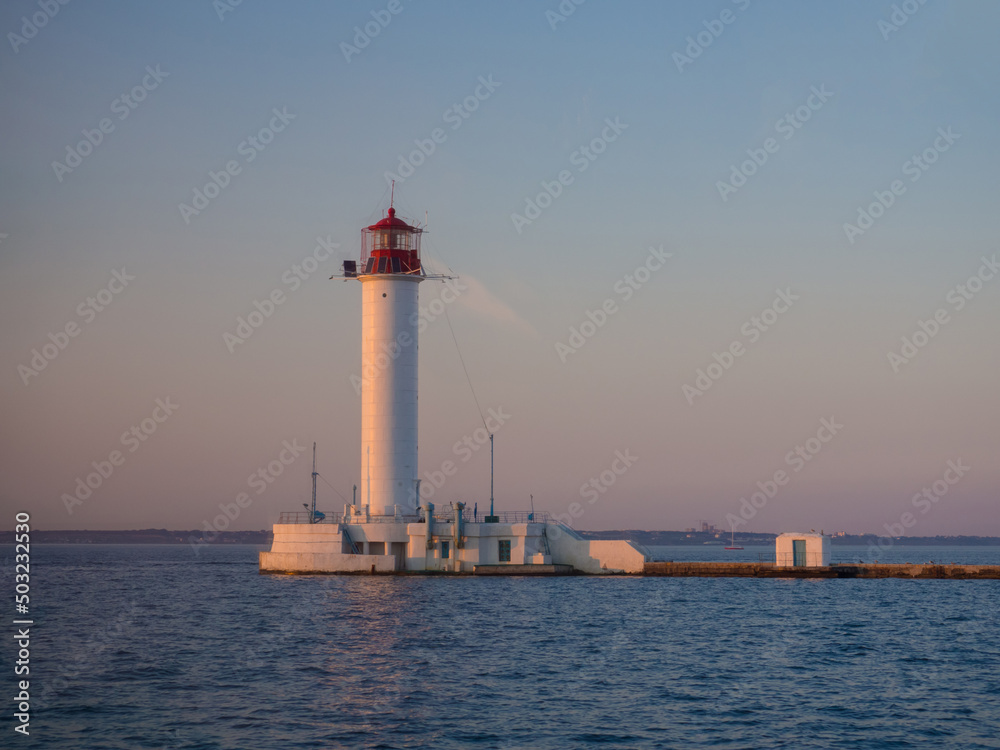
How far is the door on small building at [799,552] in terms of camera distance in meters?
66.0

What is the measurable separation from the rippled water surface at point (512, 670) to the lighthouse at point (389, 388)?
821 cm

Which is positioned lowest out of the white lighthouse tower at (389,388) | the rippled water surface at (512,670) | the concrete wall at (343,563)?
the rippled water surface at (512,670)

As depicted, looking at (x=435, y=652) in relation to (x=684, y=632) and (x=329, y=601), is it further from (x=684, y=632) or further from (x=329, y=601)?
(x=329, y=601)

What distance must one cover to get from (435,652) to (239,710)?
10.7 metres

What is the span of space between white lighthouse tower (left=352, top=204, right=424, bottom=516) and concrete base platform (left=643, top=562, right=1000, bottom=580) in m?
16.5

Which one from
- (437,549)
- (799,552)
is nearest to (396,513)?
(437,549)

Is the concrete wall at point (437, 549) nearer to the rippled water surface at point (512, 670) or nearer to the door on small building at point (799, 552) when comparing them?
the rippled water surface at point (512, 670)

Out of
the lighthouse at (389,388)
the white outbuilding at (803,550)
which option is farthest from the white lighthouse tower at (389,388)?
the white outbuilding at (803,550)

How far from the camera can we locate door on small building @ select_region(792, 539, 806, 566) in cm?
6600

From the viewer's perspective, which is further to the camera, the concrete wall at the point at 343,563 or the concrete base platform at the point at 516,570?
the concrete base platform at the point at 516,570

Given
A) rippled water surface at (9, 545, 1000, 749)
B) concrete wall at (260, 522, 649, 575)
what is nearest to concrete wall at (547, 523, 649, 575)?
concrete wall at (260, 522, 649, 575)

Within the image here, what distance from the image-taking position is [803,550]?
6612cm

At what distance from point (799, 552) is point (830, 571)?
2.11 m

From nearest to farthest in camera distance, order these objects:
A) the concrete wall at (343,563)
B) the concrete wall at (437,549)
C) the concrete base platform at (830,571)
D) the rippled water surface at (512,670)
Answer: the rippled water surface at (512,670) → the concrete wall at (343,563) → the concrete wall at (437,549) → the concrete base platform at (830,571)
